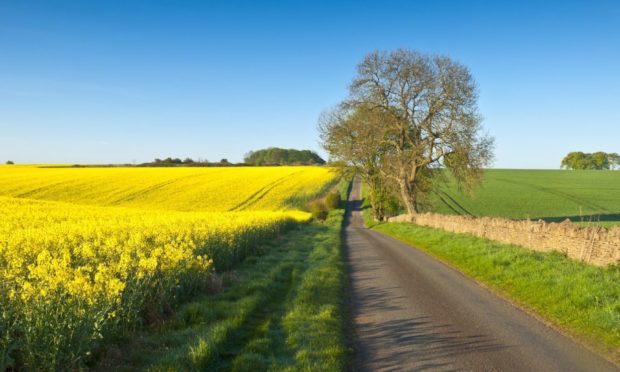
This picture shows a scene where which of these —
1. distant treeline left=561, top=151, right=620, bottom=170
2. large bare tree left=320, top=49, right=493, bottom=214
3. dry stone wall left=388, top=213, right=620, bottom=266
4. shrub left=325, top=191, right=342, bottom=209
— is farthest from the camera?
distant treeline left=561, top=151, right=620, bottom=170

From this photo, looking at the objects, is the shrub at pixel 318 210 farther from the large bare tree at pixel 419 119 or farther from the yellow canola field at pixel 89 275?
the yellow canola field at pixel 89 275

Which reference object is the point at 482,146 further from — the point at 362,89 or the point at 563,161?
the point at 563,161

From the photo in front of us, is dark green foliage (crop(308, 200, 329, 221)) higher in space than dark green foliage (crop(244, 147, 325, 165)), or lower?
lower

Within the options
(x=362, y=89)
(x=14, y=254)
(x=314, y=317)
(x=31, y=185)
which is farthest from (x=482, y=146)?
(x=31, y=185)

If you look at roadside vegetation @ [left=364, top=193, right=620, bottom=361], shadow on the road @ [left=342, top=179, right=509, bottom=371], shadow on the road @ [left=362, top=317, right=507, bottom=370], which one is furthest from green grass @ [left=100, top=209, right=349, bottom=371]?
roadside vegetation @ [left=364, top=193, right=620, bottom=361]

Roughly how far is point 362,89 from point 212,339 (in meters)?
35.4

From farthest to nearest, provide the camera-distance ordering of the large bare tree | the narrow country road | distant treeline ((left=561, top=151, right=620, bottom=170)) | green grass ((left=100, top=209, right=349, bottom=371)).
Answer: distant treeline ((left=561, top=151, right=620, bottom=170)) < the large bare tree < the narrow country road < green grass ((left=100, top=209, right=349, bottom=371))

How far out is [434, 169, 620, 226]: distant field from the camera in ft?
166

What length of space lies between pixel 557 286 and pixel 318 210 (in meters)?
41.3

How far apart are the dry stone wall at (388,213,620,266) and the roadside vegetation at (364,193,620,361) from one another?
0.43 m

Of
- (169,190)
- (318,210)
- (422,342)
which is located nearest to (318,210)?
(318,210)

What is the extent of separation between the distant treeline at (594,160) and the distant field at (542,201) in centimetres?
7101

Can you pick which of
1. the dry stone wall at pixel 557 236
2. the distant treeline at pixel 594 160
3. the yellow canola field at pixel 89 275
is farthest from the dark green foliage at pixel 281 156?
the dry stone wall at pixel 557 236

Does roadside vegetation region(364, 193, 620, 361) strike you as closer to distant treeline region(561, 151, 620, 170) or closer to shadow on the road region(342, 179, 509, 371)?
shadow on the road region(342, 179, 509, 371)
